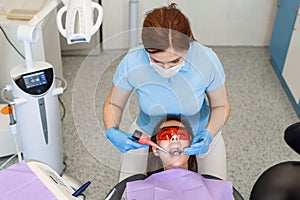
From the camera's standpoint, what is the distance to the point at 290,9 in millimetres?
2494

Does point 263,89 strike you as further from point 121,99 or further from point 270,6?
point 121,99

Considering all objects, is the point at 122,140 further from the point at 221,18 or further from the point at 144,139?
the point at 221,18

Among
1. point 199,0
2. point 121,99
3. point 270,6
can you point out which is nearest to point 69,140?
point 121,99

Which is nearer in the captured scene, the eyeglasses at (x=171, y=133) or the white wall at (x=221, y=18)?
the eyeglasses at (x=171, y=133)

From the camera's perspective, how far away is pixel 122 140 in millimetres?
1291

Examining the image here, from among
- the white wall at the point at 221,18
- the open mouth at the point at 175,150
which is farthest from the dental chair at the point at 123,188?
the white wall at the point at 221,18

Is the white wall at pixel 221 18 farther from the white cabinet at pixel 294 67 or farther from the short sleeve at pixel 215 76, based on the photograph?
the short sleeve at pixel 215 76

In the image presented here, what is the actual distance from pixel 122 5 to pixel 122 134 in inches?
64.1

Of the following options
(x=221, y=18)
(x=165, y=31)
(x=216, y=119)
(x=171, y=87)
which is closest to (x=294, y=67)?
(x=221, y=18)

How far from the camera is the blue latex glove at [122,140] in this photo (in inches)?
50.7

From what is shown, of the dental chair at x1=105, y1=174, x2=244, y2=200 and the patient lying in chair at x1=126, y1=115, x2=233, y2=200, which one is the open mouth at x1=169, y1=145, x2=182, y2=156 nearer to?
the patient lying in chair at x1=126, y1=115, x2=233, y2=200

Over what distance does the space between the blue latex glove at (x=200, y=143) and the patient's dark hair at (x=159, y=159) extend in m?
0.03

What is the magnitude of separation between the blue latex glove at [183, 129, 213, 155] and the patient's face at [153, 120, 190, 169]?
2 centimetres

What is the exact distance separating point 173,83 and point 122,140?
24 cm
